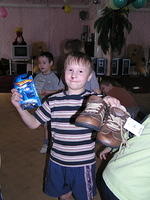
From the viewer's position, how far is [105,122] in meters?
0.91

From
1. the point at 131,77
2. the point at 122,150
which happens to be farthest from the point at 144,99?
the point at 122,150

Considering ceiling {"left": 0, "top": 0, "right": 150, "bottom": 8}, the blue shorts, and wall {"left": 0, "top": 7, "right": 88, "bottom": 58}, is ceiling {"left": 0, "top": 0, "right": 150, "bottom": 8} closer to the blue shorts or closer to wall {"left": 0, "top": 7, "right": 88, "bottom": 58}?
wall {"left": 0, "top": 7, "right": 88, "bottom": 58}

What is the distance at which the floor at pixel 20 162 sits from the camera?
2.03m

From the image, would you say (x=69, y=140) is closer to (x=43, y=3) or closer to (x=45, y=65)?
(x=45, y=65)

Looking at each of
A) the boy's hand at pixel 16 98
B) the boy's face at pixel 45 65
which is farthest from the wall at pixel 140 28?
the boy's hand at pixel 16 98

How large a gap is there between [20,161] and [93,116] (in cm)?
185

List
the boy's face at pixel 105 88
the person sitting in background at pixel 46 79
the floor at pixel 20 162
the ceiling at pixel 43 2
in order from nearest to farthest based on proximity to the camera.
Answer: the floor at pixel 20 162, the person sitting in background at pixel 46 79, the boy's face at pixel 105 88, the ceiling at pixel 43 2

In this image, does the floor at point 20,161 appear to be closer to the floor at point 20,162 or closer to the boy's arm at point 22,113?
the floor at point 20,162

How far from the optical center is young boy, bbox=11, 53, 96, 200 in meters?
1.30

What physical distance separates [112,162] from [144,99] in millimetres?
4269

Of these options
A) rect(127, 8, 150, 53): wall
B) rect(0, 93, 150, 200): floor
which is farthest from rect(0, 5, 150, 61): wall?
rect(0, 93, 150, 200): floor

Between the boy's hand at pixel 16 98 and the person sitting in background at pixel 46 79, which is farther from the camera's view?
the person sitting in background at pixel 46 79

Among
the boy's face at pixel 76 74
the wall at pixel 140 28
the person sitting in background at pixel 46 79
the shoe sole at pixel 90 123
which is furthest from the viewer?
the wall at pixel 140 28

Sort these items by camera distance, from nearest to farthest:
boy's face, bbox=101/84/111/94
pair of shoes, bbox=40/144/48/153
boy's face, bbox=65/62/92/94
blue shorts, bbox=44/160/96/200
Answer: boy's face, bbox=65/62/92/94, blue shorts, bbox=44/160/96/200, pair of shoes, bbox=40/144/48/153, boy's face, bbox=101/84/111/94
